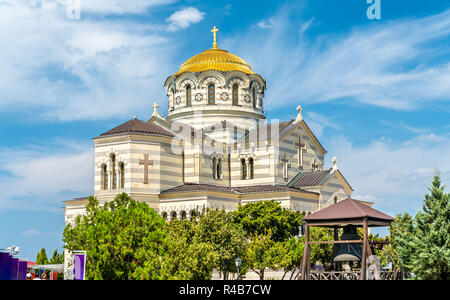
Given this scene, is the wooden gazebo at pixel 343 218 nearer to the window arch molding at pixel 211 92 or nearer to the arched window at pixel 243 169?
the arched window at pixel 243 169

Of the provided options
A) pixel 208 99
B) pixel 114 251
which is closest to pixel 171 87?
pixel 208 99

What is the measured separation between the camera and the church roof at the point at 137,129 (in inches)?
1983

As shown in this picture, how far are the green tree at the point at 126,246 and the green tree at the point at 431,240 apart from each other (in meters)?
11.8

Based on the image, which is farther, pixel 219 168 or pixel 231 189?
pixel 219 168

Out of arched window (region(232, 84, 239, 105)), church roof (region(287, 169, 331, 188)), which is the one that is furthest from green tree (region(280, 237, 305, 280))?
arched window (region(232, 84, 239, 105))

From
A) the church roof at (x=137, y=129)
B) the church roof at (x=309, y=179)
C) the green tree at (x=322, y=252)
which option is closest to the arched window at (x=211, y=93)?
the church roof at (x=137, y=129)

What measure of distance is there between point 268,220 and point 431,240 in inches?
741

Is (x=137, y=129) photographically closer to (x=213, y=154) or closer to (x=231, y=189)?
(x=213, y=154)

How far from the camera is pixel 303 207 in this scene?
5106cm

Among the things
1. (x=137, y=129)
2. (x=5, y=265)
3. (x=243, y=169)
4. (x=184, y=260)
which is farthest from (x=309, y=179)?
(x=5, y=265)

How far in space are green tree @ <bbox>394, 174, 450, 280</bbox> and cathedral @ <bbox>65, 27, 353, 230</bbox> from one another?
21.3 m

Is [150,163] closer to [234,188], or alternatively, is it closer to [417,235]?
[234,188]

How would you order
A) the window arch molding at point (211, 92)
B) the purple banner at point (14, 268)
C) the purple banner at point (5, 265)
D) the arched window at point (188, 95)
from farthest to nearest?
1. the arched window at point (188, 95)
2. the window arch molding at point (211, 92)
3. the purple banner at point (14, 268)
4. the purple banner at point (5, 265)

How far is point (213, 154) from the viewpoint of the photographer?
54.6 m
